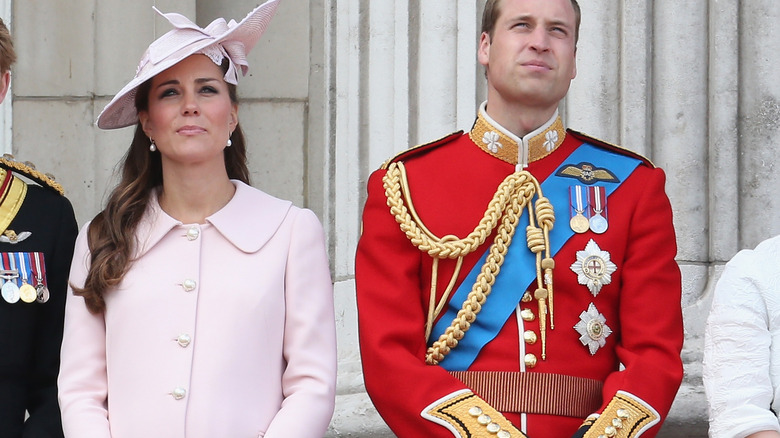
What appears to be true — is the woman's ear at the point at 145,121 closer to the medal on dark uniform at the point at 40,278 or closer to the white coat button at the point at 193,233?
the white coat button at the point at 193,233

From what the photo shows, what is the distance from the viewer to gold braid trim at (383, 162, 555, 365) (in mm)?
4062

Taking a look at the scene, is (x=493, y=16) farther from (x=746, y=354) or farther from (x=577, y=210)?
(x=746, y=354)

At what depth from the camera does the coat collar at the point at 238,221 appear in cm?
413

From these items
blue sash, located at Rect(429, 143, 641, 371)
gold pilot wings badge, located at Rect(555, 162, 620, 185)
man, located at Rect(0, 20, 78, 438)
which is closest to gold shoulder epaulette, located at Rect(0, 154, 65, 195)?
man, located at Rect(0, 20, 78, 438)

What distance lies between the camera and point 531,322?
160 inches

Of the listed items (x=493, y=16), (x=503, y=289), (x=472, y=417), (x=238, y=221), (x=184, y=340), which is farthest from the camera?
(x=493, y=16)

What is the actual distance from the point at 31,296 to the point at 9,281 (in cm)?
7

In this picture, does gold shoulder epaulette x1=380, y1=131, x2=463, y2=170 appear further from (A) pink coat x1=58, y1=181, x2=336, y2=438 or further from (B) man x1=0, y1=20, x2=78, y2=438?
(B) man x1=0, y1=20, x2=78, y2=438

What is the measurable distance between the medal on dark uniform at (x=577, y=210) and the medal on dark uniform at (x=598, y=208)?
0.06ft

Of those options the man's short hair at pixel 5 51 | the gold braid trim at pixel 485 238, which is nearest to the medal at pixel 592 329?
the gold braid trim at pixel 485 238

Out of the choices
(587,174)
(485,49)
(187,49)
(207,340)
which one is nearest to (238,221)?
(207,340)

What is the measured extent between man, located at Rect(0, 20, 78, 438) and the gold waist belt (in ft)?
3.67

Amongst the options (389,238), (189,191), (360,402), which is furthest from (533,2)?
(360,402)

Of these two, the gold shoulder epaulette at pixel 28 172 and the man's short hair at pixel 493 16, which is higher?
the man's short hair at pixel 493 16
